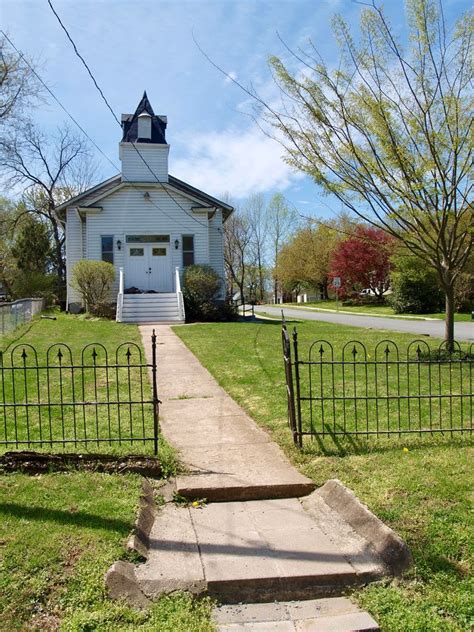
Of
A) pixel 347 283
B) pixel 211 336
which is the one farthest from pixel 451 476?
pixel 347 283

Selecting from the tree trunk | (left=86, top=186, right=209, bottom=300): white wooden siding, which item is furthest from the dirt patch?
(left=86, top=186, right=209, bottom=300): white wooden siding

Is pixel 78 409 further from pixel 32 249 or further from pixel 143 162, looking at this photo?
pixel 32 249

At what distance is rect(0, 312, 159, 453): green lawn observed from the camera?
5426 mm

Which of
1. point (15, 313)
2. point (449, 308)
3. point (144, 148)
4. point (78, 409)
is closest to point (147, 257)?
point (144, 148)

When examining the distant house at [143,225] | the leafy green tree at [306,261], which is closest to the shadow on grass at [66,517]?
the distant house at [143,225]

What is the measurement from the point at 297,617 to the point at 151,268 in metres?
21.0

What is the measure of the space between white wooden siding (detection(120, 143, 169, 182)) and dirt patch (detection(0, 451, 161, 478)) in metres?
20.0

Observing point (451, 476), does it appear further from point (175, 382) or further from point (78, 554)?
point (175, 382)

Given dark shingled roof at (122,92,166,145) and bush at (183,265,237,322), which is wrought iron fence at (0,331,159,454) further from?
dark shingled roof at (122,92,166,145)

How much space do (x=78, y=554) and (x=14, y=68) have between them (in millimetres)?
23615

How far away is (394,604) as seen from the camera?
119 inches

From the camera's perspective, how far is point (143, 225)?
23.0 metres

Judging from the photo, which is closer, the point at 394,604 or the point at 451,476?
the point at 394,604

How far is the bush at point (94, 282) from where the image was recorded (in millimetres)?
21062
